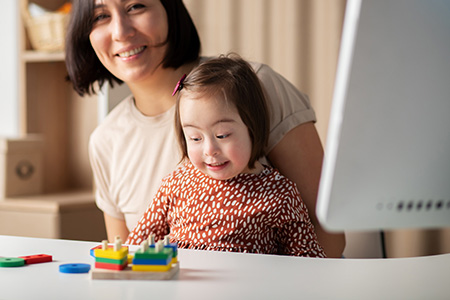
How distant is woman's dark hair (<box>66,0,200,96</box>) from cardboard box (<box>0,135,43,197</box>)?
42.1 inches

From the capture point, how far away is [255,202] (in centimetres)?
121

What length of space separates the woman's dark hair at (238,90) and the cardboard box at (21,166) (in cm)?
149

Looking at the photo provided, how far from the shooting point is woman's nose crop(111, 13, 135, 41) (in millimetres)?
1453

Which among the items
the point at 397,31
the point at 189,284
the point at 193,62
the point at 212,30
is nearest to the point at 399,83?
the point at 397,31

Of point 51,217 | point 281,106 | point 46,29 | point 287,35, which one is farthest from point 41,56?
point 281,106

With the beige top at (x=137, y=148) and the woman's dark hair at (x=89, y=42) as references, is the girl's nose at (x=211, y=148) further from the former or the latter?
the woman's dark hair at (x=89, y=42)

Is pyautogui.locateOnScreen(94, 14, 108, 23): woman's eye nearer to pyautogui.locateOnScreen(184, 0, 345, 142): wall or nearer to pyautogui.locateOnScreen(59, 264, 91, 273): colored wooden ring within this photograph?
pyautogui.locateOnScreen(59, 264, 91, 273): colored wooden ring

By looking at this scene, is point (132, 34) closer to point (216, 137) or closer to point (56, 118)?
point (216, 137)

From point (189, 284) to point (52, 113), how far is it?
7.76ft

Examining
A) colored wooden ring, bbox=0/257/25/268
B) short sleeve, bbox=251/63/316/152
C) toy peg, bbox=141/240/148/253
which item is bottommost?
colored wooden ring, bbox=0/257/25/268

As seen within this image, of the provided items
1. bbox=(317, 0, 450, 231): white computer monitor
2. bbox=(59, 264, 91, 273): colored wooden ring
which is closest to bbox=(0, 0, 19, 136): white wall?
bbox=(59, 264, 91, 273): colored wooden ring

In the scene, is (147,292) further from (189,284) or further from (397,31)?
(397,31)

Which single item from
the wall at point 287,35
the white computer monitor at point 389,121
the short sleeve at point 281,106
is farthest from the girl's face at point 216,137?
the wall at point 287,35

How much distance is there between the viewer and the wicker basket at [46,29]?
265 centimetres
